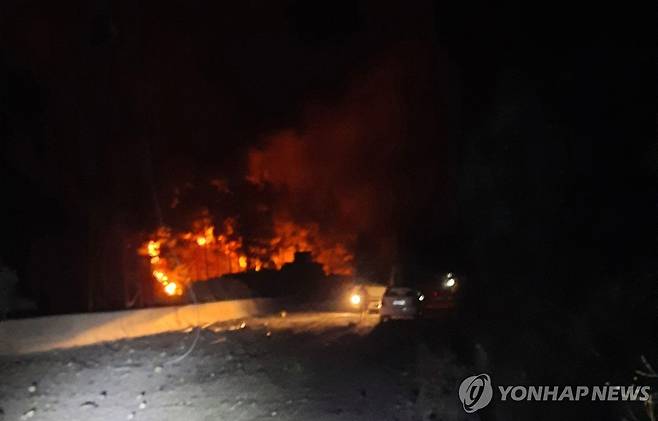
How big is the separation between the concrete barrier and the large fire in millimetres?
12871

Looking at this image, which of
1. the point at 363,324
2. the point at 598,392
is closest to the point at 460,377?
the point at 598,392

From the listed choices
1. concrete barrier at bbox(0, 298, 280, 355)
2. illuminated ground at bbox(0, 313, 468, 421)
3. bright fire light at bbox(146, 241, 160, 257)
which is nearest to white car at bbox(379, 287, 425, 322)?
illuminated ground at bbox(0, 313, 468, 421)

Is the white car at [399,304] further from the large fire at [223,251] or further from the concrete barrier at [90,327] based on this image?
the large fire at [223,251]

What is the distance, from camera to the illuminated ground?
1280 cm

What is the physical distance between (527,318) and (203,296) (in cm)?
2514

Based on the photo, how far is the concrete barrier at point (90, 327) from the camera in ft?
67.3

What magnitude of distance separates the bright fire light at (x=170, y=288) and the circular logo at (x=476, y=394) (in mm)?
32408

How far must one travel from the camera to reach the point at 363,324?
30.8 m

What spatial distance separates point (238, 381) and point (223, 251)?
37.8m

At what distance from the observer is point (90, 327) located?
22953mm

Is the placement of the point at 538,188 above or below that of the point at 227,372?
above

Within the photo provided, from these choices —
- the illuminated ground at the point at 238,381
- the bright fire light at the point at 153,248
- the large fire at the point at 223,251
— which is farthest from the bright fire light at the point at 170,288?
the illuminated ground at the point at 238,381

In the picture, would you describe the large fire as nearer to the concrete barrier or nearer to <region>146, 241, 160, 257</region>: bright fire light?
<region>146, 241, 160, 257</region>: bright fire light

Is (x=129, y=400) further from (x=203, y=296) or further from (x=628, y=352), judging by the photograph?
(x=203, y=296)
